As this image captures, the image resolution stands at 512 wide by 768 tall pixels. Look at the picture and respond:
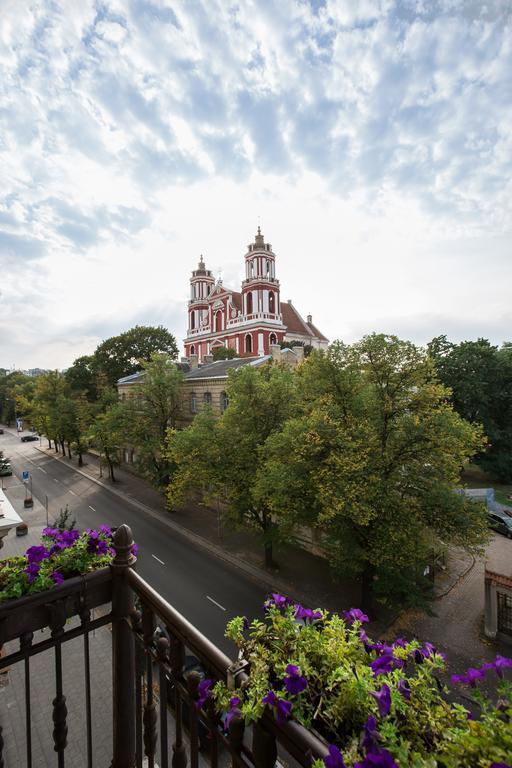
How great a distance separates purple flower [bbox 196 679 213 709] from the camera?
6.68 feet

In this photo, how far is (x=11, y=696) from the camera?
1031 centimetres

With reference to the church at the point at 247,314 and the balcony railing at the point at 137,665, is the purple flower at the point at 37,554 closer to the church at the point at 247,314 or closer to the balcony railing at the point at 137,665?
the balcony railing at the point at 137,665

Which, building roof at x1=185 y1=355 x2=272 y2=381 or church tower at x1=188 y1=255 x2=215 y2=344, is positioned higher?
church tower at x1=188 y1=255 x2=215 y2=344

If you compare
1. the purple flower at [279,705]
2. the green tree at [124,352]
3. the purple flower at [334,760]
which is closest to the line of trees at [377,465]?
the purple flower at [279,705]

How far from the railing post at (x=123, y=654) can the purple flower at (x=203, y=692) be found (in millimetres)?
1023

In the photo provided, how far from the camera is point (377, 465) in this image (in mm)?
12078

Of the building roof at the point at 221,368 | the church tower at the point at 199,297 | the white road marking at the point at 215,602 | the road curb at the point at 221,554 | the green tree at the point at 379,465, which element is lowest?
the white road marking at the point at 215,602

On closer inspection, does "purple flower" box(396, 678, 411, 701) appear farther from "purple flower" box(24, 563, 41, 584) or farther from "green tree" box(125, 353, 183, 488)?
"green tree" box(125, 353, 183, 488)

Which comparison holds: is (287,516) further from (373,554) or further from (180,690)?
(180,690)

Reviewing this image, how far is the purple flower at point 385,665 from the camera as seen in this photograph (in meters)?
1.91

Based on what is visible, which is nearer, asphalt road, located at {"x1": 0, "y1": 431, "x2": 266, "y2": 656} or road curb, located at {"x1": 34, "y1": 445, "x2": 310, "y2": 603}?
asphalt road, located at {"x1": 0, "y1": 431, "x2": 266, "y2": 656}

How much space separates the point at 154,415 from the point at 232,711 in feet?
81.1

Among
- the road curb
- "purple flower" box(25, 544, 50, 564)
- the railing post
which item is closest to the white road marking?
the road curb

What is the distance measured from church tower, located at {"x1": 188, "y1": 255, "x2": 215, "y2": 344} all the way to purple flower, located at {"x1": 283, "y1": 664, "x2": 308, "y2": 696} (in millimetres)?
59233
